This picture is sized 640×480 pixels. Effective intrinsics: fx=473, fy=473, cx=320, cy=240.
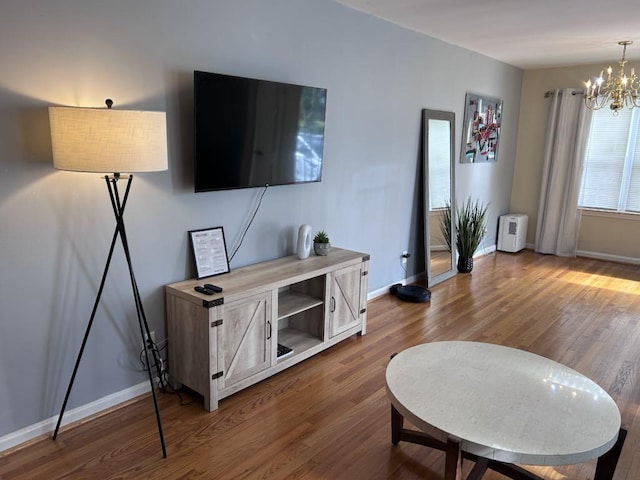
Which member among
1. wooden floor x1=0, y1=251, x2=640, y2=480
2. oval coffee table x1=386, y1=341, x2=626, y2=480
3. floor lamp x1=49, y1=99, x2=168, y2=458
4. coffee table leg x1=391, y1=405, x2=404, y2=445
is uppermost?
floor lamp x1=49, y1=99, x2=168, y2=458

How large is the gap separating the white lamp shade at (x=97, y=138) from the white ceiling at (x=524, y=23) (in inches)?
82.9

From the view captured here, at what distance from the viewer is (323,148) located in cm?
345

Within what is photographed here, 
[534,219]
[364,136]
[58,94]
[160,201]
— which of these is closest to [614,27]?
[364,136]

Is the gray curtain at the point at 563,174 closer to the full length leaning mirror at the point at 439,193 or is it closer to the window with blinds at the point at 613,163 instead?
the window with blinds at the point at 613,163

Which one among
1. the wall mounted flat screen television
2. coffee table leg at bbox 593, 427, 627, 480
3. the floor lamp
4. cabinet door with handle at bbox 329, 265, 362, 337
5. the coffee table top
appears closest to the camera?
the coffee table top

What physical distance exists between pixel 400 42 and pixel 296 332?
262 centimetres

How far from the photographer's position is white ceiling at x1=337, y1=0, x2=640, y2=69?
11.0ft

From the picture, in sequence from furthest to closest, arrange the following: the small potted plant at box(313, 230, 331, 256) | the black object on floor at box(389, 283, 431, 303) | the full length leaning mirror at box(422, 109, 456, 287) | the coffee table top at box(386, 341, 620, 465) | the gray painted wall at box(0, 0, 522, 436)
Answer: the full length leaning mirror at box(422, 109, 456, 287)
the black object on floor at box(389, 283, 431, 303)
the small potted plant at box(313, 230, 331, 256)
the gray painted wall at box(0, 0, 522, 436)
the coffee table top at box(386, 341, 620, 465)

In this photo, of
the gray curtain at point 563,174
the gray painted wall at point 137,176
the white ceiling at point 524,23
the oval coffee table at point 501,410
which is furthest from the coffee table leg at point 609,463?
the gray curtain at point 563,174


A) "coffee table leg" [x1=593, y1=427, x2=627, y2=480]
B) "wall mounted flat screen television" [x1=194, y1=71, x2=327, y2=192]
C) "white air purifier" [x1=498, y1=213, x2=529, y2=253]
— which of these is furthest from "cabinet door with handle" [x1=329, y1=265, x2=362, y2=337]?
"white air purifier" [x1=498, y1=213, x2=529, y2=253]

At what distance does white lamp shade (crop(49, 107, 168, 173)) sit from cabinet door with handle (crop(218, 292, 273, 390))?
0.91 meters

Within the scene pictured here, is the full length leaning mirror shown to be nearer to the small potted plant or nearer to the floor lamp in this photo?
the small potted plant

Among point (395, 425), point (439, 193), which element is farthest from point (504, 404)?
point (439, 193)

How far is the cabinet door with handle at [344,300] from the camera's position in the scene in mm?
3189
